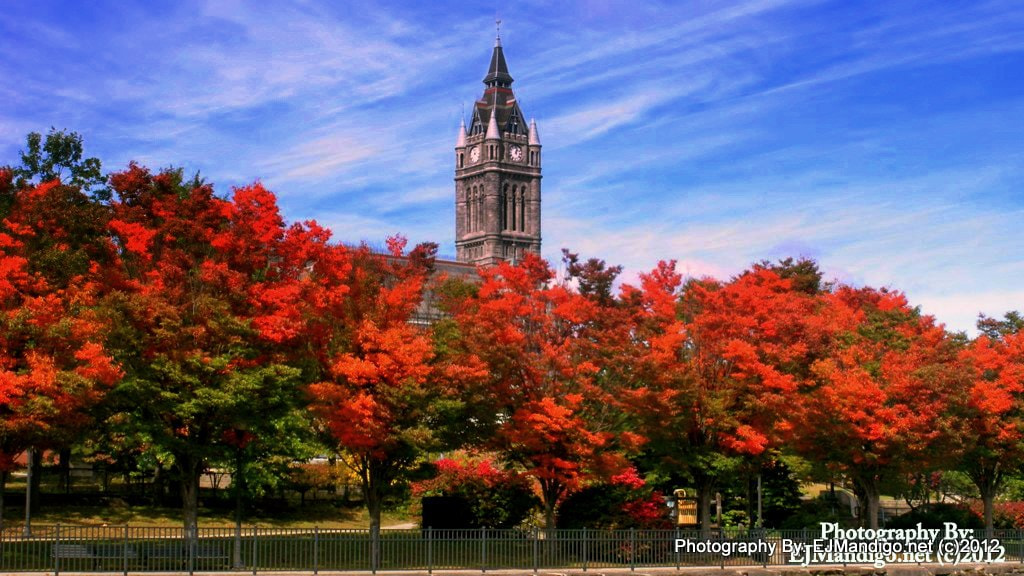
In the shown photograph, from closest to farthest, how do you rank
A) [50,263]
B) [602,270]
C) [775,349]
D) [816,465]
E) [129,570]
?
[129,570]
[50,263]
[775,349]
[816,465]
[602,270]

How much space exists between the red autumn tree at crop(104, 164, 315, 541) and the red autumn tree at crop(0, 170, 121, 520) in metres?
1.09

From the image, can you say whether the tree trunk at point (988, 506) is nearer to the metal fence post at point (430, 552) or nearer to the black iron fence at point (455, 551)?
the black iron fence at point (455, 551)

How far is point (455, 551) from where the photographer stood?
3603cm

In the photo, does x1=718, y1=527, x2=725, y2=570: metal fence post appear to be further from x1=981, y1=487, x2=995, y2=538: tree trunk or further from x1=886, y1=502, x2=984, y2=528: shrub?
x1=886, y1=502, x2=984, y2=528: shrub

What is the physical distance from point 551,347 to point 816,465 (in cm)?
1272

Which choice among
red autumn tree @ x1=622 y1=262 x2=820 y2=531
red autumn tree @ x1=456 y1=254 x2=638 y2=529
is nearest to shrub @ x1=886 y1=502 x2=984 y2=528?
red autumn tree @ x1=622 y1=262 x2=820 y2=531

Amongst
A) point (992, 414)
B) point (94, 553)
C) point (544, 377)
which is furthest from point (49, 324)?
point (992, 414)

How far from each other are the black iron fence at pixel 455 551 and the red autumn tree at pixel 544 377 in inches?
96.2

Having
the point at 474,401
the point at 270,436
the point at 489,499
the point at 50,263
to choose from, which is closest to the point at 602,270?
the point at 489,499

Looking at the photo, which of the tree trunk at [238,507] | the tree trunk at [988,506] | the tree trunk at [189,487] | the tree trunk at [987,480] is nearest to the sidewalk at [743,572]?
the tree trunk at [238,507]

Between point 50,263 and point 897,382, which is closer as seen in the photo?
point 50,263

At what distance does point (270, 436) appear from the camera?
127ft

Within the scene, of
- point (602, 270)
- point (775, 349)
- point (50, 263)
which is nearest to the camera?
point (50, 263)

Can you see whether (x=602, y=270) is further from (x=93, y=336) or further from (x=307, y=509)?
(x=93, y=336)
